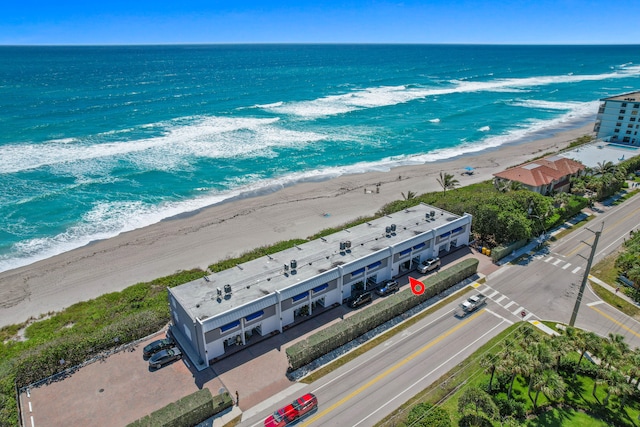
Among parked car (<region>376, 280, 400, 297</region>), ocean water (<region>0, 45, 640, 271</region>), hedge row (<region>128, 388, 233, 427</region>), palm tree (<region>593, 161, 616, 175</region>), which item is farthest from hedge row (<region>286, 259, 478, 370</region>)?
ocean water (<region>0, 45, 640, 271</region>)

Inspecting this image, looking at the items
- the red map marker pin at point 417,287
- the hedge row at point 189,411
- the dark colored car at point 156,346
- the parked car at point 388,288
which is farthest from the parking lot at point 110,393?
the red map marker pin at point 417,287

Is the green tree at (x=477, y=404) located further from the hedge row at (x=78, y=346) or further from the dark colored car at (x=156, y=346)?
the hedge row at (x=78, y=346)

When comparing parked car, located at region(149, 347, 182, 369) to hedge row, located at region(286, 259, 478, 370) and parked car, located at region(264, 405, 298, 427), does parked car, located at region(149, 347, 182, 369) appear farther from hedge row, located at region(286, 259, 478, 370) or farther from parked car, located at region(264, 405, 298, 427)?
parked car, located at region(264, 405, 298, 427)

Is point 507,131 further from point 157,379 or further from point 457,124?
point 157,379

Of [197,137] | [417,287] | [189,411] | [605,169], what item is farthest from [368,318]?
[197,137]

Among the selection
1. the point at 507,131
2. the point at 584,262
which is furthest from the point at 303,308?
the point at 507,131

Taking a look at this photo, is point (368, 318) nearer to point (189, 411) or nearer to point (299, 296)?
point (299, 296)
